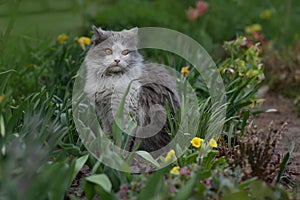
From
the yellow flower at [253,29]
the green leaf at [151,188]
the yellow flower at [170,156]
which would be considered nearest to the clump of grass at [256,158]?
the yellow flower at [170,156]

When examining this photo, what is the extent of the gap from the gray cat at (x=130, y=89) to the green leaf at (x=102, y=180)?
2.23 ft

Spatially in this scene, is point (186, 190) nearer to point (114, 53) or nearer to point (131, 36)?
point (114, 53)

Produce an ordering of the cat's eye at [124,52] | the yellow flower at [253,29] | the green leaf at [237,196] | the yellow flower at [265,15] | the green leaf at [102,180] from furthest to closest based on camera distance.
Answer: the yellow flower at [265,15]
the yellow flower at [253,29]
the cat's eye at [124,52]
the green leaf at [102,180]
the green leaf at [237,196]

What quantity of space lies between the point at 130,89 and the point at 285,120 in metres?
1.59

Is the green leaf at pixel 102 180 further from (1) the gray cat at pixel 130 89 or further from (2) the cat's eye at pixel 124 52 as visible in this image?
(2) the cat's eye at pixel 124 52

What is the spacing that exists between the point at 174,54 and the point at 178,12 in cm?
226

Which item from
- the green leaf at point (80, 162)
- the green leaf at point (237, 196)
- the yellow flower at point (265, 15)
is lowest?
the green leaf at point (80, 162)

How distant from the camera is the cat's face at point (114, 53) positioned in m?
3.19

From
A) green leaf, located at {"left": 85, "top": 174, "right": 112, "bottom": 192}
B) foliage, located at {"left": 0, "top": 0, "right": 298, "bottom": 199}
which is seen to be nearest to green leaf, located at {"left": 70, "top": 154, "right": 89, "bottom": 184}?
foliage, located at {"left": 0, "top": 0, "right": 298, "bottom": 199}

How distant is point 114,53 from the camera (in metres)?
3.20

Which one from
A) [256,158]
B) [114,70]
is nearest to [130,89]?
[114,70]

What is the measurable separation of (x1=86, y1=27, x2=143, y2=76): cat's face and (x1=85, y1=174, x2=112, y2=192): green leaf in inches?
39.4

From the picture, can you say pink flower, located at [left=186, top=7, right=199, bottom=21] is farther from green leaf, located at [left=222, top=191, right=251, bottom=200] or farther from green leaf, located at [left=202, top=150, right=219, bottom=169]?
green leaf, located at [left=222, top=191, right=251, bottom=200]

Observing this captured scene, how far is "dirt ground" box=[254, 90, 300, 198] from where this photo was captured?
10.2 ft
